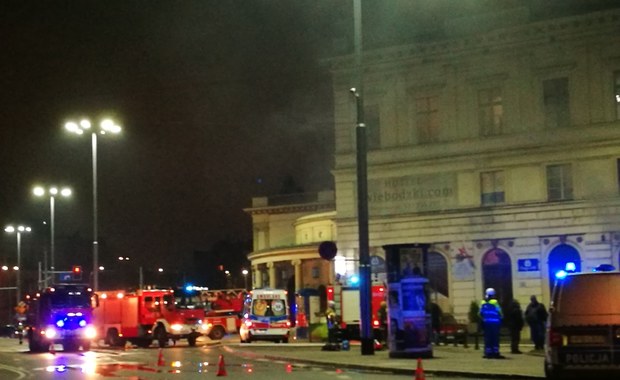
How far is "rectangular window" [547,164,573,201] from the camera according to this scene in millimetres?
42531

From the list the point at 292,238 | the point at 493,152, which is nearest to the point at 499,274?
the point at 493,152

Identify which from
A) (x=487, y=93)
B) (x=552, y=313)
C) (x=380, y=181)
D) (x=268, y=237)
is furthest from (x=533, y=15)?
(x=268, y=237)

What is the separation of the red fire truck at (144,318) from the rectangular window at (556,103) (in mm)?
17941

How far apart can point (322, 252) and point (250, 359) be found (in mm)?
3863

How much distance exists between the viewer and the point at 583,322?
52.0 ft

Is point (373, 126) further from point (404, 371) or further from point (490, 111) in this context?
point (404, 371)

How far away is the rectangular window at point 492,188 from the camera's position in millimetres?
44250

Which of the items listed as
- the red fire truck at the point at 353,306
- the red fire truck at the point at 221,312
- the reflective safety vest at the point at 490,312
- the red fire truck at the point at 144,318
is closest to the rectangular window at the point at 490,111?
the red fire truck at the point at 353,306

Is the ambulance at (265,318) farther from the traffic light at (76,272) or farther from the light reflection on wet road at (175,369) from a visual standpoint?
the light reflection on wet road at (175,369)

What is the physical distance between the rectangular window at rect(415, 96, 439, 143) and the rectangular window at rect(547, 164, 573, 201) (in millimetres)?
5778

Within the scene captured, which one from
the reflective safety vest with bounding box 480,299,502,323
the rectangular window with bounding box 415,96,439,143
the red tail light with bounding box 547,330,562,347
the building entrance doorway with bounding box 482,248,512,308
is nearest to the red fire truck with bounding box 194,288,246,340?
the building entrance doorway with bounding box 482,248,512,308

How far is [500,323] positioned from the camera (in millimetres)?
25734

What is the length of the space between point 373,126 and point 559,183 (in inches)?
378

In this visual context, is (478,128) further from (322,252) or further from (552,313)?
(552,313)
